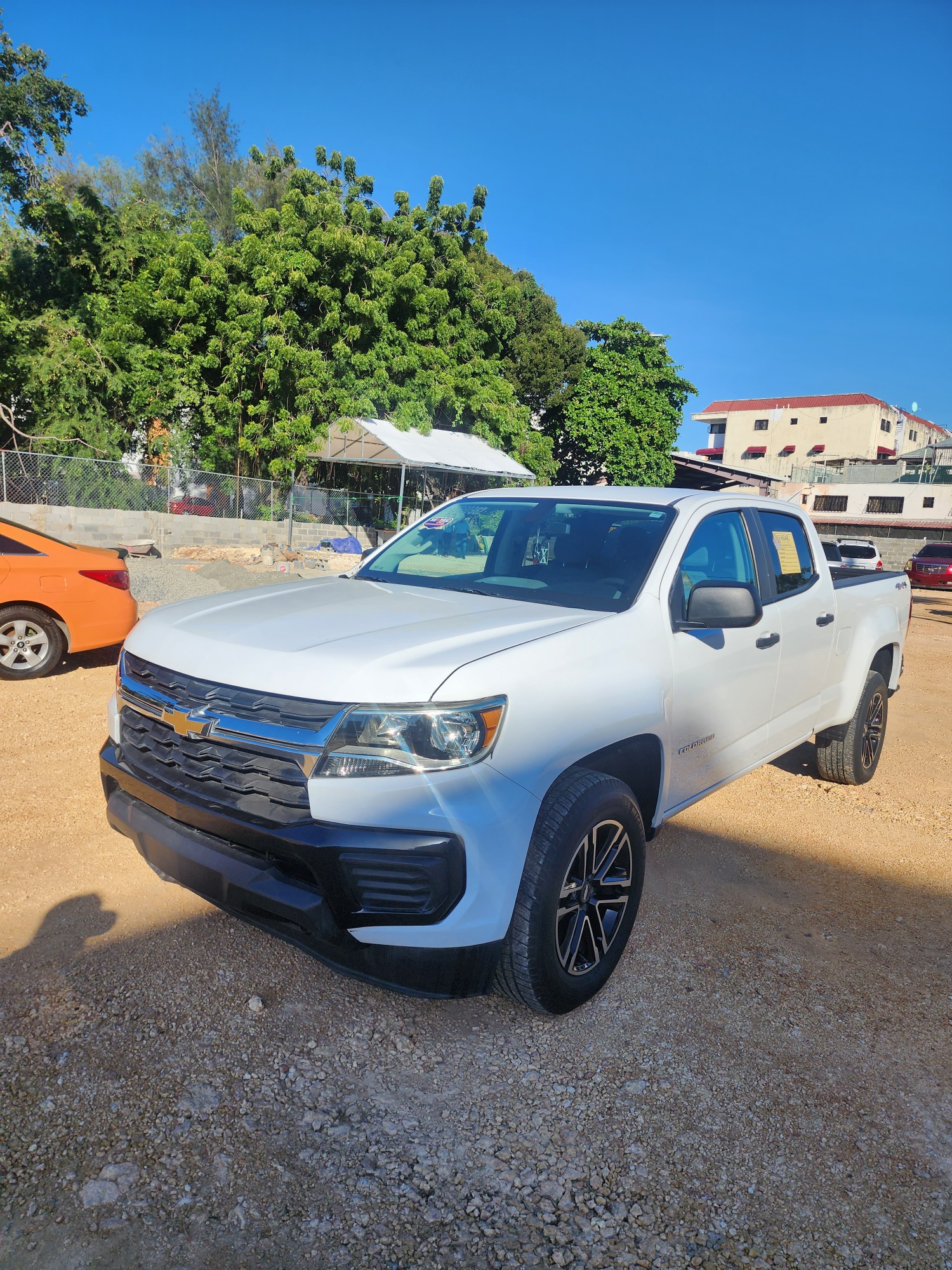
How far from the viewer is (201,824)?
8.26ft

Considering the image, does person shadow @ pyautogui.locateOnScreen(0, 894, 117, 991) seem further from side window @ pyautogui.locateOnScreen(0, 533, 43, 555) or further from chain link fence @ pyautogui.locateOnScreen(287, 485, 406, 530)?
chain link fence @ pyautogui.locateOnScreen(287, 485, 406, 530)

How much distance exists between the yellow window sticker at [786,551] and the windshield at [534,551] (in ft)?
3.22

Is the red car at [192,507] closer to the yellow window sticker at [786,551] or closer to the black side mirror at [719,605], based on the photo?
the yellow window sticker at [786,551]

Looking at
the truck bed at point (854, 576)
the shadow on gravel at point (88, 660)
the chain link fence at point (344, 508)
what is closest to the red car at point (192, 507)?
the chain link fence at point (344, 508)

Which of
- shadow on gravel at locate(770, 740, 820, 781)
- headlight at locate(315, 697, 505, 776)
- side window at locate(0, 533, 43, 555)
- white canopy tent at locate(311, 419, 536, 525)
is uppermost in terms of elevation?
white canopy tent at locate(311, 419, 536, 525)

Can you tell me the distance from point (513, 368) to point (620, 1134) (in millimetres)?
31158

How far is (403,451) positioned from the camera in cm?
2133

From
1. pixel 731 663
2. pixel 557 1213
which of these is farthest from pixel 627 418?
pixel 557 1213

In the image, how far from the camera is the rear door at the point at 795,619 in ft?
13.4

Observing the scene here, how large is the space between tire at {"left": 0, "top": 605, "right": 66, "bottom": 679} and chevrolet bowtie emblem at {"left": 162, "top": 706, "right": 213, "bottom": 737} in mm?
4775

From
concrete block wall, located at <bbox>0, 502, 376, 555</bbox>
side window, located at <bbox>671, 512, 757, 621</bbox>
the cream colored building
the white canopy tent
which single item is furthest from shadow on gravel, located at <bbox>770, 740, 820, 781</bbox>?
the cream colored building

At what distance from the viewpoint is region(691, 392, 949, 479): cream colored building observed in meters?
60.6

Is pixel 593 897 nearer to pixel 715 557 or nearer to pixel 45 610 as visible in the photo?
pixel 715 557

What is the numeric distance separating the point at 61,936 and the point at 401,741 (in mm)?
1760
